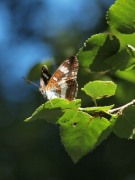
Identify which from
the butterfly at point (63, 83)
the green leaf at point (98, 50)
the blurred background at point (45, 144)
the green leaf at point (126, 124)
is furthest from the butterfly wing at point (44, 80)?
the blurred background at point (45, 144)

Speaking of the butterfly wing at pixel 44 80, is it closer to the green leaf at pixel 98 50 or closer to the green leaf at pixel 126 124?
the green leaf at pixel 98 50

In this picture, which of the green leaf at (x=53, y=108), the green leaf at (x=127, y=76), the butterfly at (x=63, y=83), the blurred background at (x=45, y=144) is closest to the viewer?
the green leaf at (x=53, y=108)

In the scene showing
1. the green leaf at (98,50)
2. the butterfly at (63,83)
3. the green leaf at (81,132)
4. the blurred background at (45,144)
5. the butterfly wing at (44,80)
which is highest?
the green leaf at (98,50)

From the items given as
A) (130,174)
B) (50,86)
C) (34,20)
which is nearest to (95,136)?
(50,86)

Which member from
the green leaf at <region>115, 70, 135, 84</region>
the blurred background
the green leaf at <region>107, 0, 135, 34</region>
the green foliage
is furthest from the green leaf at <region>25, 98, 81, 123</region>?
the blurred background

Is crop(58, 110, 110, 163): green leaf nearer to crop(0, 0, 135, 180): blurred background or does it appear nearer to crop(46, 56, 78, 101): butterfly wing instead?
crop(46, 56, 78, 101): butterfly wing

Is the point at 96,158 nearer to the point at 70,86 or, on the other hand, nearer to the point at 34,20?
the point at 34,20

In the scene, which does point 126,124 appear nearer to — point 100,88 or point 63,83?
point 100,88

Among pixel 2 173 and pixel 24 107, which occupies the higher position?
pixel 24 107
